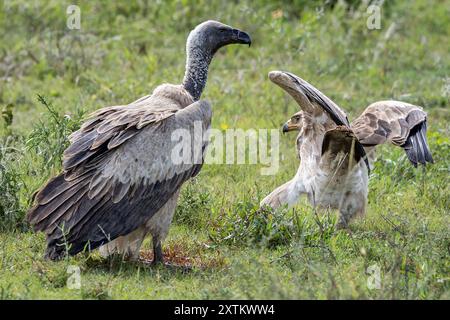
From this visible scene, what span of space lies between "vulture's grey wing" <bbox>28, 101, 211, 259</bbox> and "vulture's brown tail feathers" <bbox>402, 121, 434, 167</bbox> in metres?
1.47

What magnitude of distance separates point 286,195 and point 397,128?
983 millimetres

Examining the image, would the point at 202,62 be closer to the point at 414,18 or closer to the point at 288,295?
the point at 288,295

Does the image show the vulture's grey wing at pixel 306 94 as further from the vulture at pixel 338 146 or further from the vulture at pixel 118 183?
the vulture at pixel 118 183

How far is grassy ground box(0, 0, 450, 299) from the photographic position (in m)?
5.88

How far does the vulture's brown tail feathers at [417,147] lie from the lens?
6902 mm

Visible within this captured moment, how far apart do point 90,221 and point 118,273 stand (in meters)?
0.37

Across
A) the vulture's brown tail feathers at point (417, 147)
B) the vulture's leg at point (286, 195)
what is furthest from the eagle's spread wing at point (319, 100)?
the vulture's leg at point (286, 195)

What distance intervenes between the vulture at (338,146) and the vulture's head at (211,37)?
2.28 ft

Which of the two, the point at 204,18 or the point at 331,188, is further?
the point at 204,18

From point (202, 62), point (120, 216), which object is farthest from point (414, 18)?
point (120, 216)

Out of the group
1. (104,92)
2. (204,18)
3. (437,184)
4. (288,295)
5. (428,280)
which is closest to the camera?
(288,295)

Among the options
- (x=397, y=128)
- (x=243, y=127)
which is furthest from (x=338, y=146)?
(x=243, y=127)

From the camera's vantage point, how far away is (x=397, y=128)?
7.14 meters
